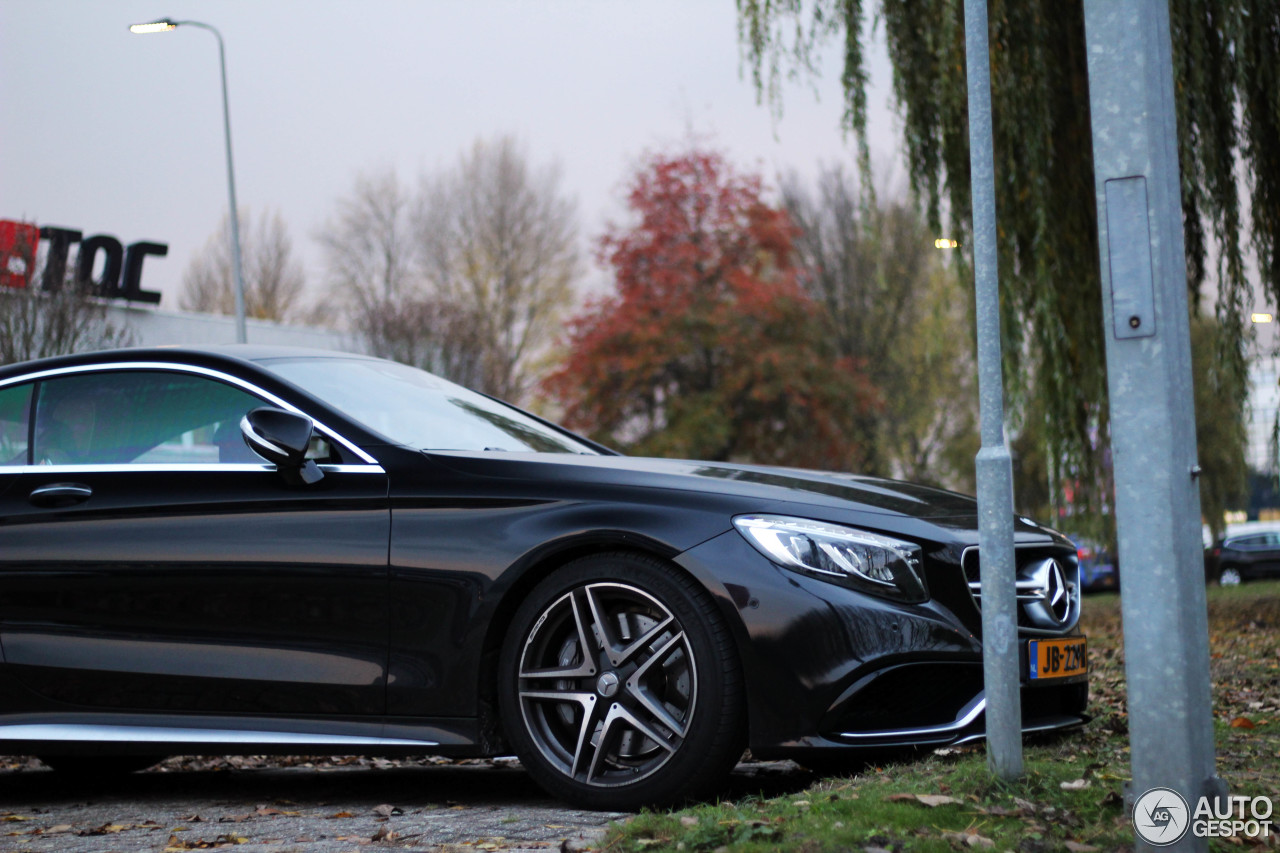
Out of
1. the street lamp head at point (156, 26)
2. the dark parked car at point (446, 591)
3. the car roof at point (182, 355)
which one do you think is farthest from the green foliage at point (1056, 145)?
the street lamp head at point (156, 26)

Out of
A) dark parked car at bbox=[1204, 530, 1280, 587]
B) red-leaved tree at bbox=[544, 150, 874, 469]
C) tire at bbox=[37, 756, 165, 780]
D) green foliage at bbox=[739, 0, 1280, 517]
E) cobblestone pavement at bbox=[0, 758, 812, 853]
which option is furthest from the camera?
dark parked car at bbox=[1204, 530, 1280, 587]

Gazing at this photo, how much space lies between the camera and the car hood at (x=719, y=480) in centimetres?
411

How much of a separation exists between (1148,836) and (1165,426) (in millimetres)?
862

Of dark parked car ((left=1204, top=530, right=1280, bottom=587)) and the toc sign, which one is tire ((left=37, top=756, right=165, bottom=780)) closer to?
the toc sign

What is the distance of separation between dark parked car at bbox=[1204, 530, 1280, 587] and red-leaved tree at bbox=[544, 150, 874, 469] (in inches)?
453

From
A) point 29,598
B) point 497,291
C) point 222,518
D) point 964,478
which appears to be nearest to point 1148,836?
point 222,518

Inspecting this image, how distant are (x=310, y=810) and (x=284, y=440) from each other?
3.88 feet

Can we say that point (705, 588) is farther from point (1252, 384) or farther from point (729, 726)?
point (1252, 384)

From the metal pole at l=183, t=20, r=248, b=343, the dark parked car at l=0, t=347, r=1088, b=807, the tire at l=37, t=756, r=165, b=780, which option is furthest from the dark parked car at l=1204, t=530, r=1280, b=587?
the dark parked car at l=0, t=347, r=1088, b=807

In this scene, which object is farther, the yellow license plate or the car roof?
the car roof

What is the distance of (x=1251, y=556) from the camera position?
36406mm

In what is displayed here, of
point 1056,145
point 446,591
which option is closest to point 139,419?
point 446,591

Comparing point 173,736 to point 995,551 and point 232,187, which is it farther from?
point 232,187

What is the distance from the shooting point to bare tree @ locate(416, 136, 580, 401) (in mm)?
46094
